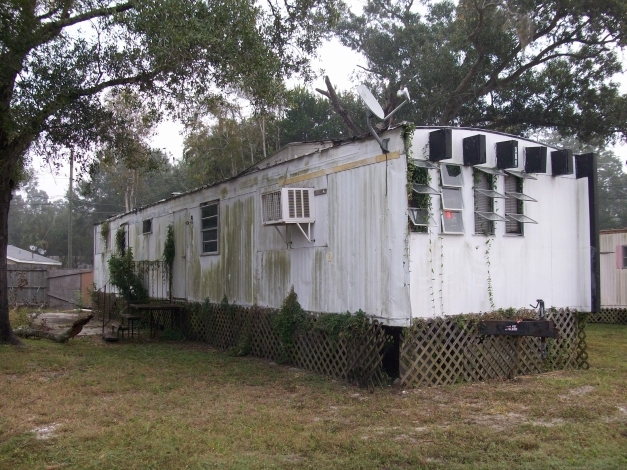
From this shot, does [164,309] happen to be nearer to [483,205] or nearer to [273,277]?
[273,277]

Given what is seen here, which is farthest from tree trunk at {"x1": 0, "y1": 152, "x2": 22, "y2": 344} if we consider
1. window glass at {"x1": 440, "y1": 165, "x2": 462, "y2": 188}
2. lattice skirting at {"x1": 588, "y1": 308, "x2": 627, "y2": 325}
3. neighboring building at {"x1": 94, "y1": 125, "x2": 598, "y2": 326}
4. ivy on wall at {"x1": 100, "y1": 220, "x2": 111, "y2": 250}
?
lattice skirting at {"x1": 588, "y1": 308, "x2": 627, "y2": 325}

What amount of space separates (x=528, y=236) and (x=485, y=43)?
1248 centimetres

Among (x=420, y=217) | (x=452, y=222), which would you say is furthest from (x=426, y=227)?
(x=452, y=222)

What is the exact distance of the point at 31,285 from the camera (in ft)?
79.6

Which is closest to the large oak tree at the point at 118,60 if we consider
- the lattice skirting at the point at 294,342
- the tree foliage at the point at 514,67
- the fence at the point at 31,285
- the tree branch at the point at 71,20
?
the tree branch at the point at 71,20

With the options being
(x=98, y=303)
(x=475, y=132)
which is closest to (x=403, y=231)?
(x=475, y=132)

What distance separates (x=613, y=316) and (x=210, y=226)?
12561 mm

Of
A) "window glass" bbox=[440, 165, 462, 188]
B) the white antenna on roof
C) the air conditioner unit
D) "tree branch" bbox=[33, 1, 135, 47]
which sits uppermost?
"tree branch" bbox=[33, 1, 135, 47]

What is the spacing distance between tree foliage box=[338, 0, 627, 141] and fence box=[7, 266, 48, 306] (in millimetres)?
15746

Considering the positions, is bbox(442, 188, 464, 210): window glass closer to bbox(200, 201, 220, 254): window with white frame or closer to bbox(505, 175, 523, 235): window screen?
bbox(505, 175, 523, 235): window screen

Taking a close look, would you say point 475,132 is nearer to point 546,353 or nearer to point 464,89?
point 546,353

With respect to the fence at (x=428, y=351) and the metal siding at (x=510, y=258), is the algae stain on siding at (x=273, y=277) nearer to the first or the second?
the fence at (x=428, y=351)

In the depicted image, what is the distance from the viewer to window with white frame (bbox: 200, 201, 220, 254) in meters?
13.0

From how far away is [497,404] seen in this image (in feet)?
23.0
